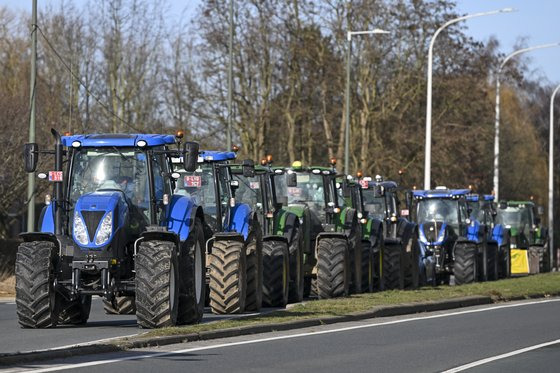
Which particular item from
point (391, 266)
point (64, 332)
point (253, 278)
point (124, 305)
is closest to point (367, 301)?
point (253, 278)

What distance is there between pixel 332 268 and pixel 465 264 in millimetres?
12098

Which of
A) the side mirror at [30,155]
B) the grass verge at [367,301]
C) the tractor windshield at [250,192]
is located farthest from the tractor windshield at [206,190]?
the side mirror at [30,155]

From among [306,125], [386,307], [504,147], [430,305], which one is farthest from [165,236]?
[504,147]

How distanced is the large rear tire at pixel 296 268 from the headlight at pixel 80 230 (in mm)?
8474

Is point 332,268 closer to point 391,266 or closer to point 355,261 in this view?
point 355,261

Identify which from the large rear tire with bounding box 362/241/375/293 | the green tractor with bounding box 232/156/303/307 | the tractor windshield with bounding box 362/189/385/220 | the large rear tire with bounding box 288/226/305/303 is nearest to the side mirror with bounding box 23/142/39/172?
the green tractor with bounding box 232/156/303/307

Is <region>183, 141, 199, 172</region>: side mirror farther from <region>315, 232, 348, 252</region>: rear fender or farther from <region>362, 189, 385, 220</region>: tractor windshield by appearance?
<region>362, 189, 385, 220</region>: tractor windshield

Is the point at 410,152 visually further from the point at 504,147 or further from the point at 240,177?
the point at 240,177

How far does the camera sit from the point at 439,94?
191 feet

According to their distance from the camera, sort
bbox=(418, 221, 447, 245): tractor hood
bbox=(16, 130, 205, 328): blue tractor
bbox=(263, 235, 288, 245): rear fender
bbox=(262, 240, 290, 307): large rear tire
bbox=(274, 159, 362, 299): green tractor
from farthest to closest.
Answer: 1. bbox=(418, 221, 447, 245): tractor hood
2. bbox=(274, 159, 362, 299): green tractor
3. bbox=(263, 235, 288, 245): rear fender
4. bbox=(262, 240, 290, 307): large rear tire
5. bbox=(16, 130, 205, 328): blue tractor

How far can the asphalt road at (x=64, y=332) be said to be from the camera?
1641 cm

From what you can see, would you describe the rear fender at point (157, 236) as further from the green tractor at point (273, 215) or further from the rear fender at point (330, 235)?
the rear fender at point (330, 235)

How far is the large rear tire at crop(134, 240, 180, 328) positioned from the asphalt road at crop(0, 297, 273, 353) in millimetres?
274

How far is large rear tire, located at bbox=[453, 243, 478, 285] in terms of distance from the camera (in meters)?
39.7
